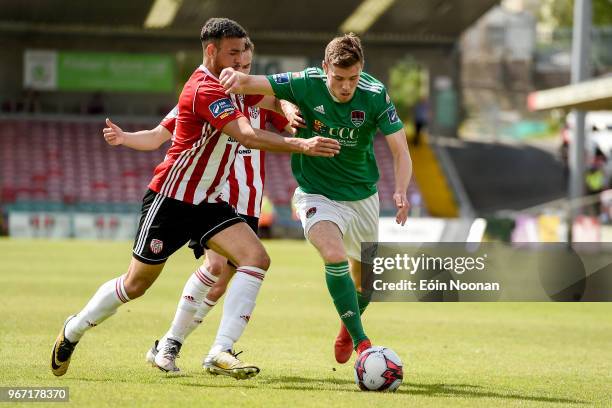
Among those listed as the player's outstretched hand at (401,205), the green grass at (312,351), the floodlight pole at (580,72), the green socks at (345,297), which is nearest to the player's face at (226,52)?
the player's outstretched hand at (401,205)

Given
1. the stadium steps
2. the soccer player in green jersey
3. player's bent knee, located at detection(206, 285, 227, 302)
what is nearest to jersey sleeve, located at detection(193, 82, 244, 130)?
the soccer player in green jersey

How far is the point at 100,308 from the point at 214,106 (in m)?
1.57

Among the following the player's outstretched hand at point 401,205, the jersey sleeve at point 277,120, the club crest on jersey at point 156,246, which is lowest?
the club crest on jersey at point 156,246

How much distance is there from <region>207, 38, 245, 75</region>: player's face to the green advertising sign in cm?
3468

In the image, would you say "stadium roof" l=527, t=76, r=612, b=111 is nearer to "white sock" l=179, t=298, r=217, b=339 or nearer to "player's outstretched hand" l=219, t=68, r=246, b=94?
"white sock" l=179, t=298, r=217, b=339

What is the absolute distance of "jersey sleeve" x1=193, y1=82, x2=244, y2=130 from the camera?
23.9 ft

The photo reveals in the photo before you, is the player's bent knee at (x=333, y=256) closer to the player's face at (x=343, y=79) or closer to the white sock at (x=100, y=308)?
the player's face at (x=343, y=79)

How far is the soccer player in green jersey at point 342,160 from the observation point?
297 inches

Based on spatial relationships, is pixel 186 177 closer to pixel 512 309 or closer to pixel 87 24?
pixel 512 309

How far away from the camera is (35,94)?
1666 inches

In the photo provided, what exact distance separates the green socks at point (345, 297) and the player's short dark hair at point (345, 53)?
1337mm

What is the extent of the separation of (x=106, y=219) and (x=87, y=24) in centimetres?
1044

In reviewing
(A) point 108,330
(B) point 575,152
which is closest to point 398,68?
(B) point 575,152

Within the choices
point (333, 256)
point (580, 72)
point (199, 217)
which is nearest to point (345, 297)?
point (333, 256)
